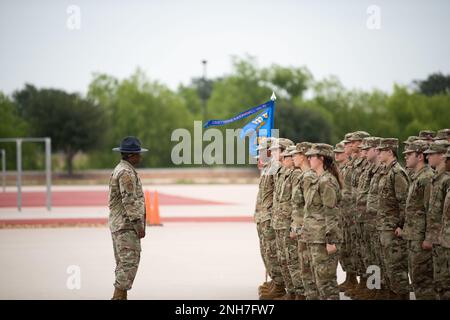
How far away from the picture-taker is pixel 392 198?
10328mm

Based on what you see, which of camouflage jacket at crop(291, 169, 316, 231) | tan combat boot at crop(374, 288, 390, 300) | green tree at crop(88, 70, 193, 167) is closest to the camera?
camouflage jacket at crop(291, 169, 316, 231)

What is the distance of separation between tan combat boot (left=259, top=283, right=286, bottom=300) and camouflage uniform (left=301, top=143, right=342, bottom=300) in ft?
5.63

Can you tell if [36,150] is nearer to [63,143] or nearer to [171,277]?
[63,143]

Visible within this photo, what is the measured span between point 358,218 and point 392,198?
3.41ft

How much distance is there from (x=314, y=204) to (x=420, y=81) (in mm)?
83198

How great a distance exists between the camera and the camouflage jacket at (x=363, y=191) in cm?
1106

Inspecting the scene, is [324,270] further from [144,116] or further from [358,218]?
[144,116]

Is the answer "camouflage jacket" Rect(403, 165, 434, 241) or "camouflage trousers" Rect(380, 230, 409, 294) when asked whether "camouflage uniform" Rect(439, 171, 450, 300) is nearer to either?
"camouflage jacket" Rect(403, 165, 434, 241)

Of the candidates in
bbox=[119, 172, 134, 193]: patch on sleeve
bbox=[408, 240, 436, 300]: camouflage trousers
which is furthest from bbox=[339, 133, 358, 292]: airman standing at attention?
bbox=[119, 172, 134, 193]: patch on sleeve

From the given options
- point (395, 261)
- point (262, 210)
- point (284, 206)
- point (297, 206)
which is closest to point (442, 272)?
point (395, 261)

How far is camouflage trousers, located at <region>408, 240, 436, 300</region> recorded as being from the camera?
9422mm

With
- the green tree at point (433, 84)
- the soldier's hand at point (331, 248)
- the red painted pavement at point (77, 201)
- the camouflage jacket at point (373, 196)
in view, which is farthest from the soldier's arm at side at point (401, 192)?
the green tree at point (433, 84)

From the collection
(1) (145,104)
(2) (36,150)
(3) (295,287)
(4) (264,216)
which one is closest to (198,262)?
(4) (264,216)

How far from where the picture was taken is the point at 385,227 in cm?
1021
